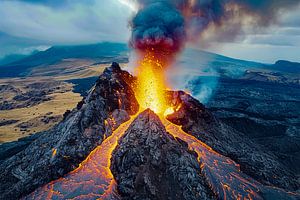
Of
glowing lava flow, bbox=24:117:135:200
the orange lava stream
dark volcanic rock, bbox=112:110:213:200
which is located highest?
dark volcanic rock, bbox=112:110:213:200

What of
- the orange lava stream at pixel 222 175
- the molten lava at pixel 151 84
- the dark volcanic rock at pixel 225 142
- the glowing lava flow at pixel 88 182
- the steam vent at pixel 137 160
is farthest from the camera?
the molten lava at pixel 151 84

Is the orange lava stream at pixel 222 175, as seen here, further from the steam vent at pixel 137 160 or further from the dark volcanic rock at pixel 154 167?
the dark volcanic rock at pixel 154 167

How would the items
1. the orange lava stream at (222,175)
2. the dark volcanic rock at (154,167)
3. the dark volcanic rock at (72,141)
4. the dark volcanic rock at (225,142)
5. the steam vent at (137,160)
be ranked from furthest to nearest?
the dark volcanic rock at (225,142) → the dark volcanic rock at (72,141) → the orange lava stream at (222,175) → the steam vent at (137,160) → the dark volcanic rock at (154,167)

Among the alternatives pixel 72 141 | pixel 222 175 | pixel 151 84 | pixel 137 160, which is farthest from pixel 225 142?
pixel 72 141

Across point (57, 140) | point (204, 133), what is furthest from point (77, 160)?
point (204, 133)

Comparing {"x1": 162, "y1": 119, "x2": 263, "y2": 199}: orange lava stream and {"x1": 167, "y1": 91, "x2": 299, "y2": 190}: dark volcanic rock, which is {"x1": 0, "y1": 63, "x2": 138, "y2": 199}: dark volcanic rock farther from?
{"x1": 162, "y1": 119, "x2": 263, "y2": 199}: orange lava stream

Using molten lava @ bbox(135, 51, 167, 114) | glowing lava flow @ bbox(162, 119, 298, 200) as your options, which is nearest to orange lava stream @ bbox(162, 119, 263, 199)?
glowing lava flow @ bbox(162, 119, 298, 200)

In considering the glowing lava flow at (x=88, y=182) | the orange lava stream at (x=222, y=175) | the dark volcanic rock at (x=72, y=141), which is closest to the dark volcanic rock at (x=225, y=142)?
the orange lava stream at (x=222, y=175)

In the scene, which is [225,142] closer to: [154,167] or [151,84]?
[154,167]
